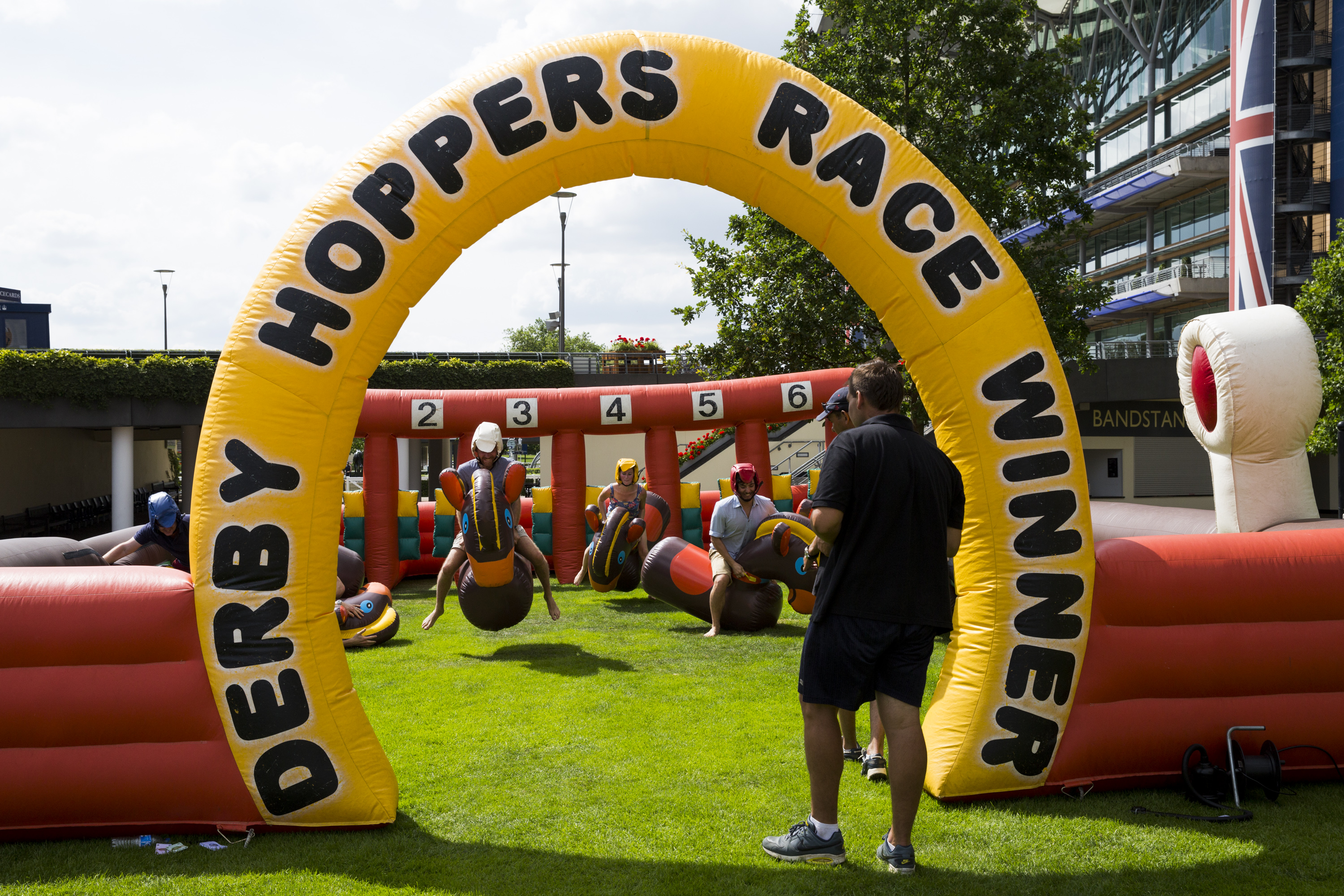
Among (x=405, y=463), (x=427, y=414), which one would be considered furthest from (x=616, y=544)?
(x=405, y=463)

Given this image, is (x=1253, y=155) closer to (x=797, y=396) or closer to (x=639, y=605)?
(x=797, y=396)

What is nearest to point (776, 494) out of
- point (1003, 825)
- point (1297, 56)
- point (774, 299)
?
point (774, 299)

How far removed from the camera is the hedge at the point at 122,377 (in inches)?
800

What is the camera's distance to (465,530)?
685cm

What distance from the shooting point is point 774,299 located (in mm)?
14250

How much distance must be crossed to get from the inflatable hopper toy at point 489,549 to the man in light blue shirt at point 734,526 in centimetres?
158

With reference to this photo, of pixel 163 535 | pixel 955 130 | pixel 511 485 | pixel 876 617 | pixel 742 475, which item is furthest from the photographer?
pixel 955 130

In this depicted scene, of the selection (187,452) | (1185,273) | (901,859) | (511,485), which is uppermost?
(1185,273)

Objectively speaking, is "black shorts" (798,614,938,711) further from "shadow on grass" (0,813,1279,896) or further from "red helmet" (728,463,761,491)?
"red helmet" (728,463,761,491)

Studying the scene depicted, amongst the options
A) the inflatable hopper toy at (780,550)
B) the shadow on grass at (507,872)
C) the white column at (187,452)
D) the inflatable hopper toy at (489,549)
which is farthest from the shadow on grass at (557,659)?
the white column at (187,452)

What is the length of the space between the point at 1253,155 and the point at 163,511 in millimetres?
28369

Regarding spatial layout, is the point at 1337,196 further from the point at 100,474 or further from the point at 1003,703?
the point at 100,474

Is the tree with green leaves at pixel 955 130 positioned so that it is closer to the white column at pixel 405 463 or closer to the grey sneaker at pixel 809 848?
the grey sneaker at pixel 809 848

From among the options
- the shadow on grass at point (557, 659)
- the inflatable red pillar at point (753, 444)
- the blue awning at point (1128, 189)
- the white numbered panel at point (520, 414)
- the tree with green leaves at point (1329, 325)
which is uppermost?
the blue awning at point (1128, 189)
